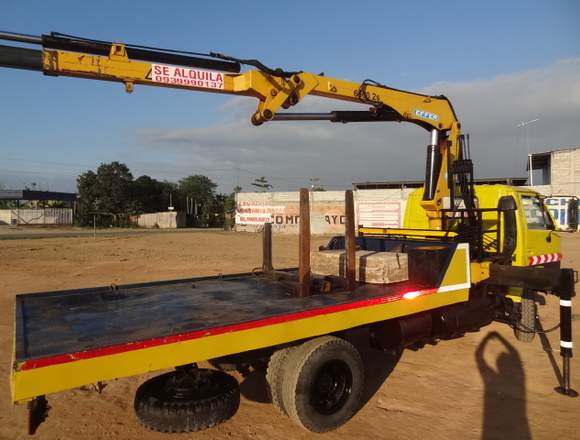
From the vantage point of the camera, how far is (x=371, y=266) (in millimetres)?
4727

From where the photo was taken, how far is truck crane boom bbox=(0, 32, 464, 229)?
448 centimetres

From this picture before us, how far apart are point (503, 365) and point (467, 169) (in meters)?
2.78

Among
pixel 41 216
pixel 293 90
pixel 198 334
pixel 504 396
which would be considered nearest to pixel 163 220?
pixel 41 216

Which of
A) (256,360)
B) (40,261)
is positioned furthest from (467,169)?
(40,261)

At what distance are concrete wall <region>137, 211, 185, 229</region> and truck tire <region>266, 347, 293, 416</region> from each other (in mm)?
45085

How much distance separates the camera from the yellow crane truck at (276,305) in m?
2.80

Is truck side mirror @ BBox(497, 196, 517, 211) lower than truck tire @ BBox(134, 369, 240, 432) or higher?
higher

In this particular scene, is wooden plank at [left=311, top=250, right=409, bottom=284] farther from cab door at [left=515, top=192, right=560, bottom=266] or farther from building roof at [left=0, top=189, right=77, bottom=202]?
building roof at [left=0, top=189, right=77, bottom=202]

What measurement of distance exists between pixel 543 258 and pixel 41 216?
5747 centimetres

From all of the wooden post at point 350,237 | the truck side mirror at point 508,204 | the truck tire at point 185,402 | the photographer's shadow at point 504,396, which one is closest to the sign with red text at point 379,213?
the photographer's shadow at point 504,396

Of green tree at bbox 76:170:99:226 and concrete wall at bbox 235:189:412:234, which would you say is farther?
green tree at bbox 76:170:99:226

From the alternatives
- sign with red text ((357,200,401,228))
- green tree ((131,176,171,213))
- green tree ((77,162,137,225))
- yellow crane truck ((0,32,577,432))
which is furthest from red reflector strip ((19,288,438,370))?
Answer: green tree ((131,176,171,213))

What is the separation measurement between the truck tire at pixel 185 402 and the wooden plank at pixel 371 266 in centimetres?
185

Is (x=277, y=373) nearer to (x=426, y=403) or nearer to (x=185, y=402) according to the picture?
(x=185, y=402)
